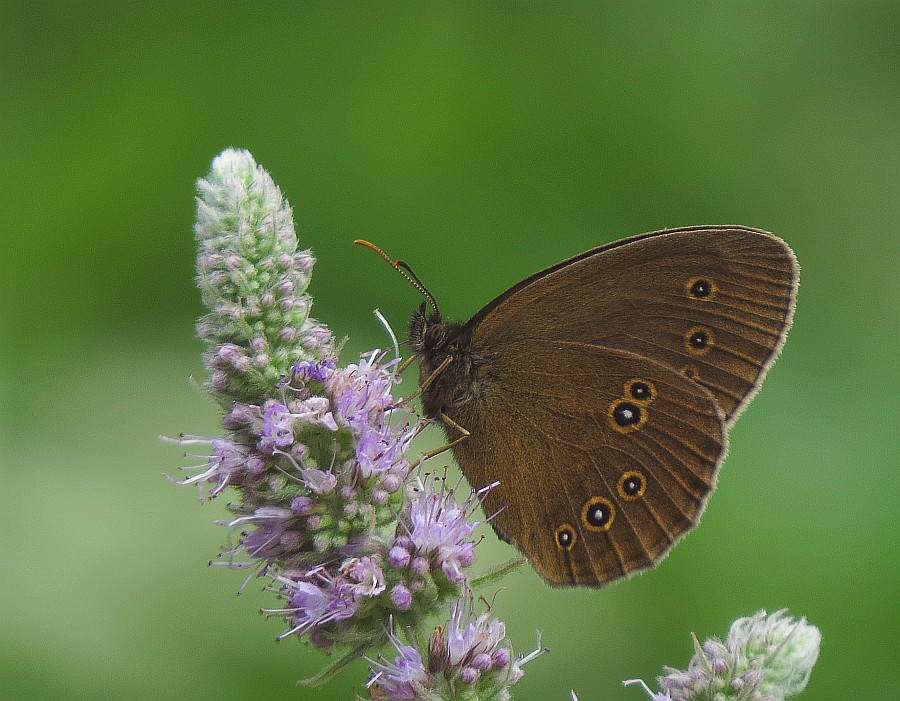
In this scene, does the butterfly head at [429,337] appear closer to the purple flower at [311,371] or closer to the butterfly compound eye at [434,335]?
the butterfly compound eye at [434,335]

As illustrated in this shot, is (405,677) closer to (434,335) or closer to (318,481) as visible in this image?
(318,481)

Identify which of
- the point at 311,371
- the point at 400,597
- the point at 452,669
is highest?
the point at 311,371

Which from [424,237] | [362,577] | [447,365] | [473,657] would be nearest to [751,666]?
[473,657]

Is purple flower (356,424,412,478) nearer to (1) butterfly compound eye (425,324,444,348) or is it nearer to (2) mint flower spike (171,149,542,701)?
(2) mint flower spike (171,149,542,701)

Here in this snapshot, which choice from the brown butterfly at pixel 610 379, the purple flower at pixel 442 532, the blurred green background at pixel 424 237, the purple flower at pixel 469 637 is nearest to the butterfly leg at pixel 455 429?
the brown butterfly at pixel 610 379

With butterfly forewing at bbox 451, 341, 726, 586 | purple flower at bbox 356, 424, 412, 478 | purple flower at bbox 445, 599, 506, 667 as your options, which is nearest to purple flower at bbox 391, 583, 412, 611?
purple flower at bbox 445, 599, 506, 667
